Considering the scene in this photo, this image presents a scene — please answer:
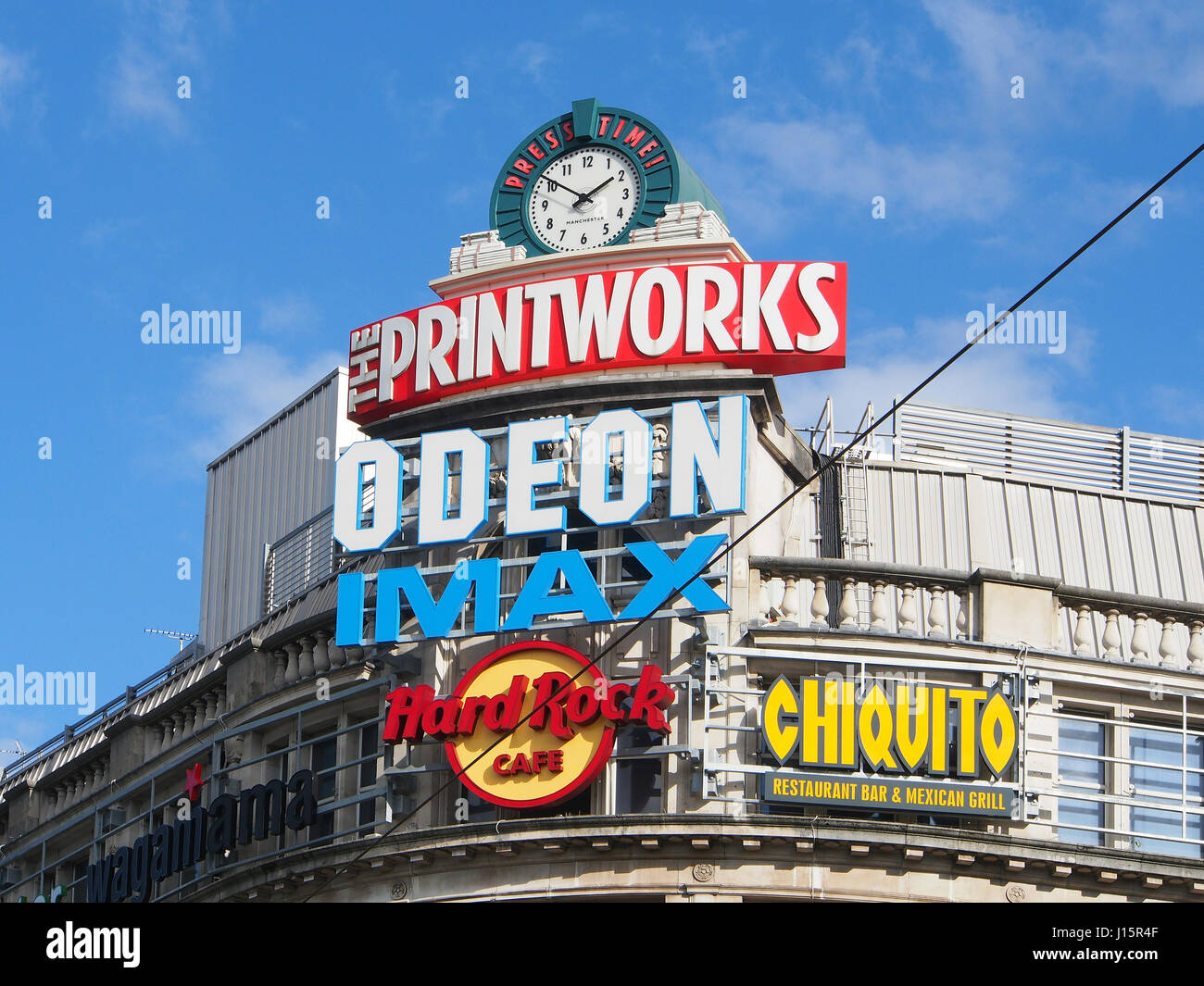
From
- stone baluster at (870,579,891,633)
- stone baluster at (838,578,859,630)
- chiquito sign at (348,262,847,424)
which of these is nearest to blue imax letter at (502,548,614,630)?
chiquito sign at (348,262,847,424)

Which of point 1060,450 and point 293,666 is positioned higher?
point 1060,450

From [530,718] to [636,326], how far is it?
7.01m

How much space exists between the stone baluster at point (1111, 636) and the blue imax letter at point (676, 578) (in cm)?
662

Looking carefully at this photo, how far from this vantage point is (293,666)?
39.9m

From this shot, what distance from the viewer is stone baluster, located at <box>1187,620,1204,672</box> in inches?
1430

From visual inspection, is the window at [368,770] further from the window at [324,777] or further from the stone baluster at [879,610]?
the stone baluster at [879,610]

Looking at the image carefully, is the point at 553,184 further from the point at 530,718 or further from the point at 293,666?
the point at 530,718

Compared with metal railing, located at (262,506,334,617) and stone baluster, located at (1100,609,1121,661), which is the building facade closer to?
stone baluster, located at (1100,609,1121,661)

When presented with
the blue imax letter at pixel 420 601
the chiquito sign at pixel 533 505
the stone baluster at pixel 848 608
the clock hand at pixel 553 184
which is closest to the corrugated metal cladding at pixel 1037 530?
the stone baluster at pixel 848 608

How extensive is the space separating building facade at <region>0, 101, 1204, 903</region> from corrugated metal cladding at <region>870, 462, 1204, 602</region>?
90mm

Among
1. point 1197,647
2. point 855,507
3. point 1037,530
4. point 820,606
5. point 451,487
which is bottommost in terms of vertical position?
point 1197,647

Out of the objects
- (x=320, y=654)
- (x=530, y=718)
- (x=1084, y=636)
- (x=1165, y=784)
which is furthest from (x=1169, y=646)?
(x=320, y=654)

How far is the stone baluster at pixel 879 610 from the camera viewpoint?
3550 centimetres
